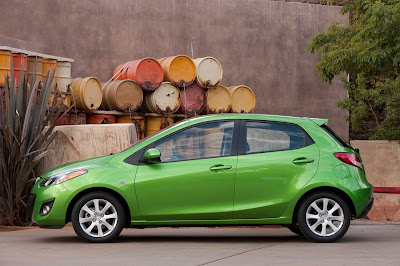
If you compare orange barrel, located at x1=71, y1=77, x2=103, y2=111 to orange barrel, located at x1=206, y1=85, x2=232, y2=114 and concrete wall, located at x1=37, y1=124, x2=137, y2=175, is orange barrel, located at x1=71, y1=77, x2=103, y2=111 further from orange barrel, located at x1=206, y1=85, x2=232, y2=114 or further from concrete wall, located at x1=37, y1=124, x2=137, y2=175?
orange barrel, located at x1=206, y1=85, x2=232, y2=114

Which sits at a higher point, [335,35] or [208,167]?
[335,35]

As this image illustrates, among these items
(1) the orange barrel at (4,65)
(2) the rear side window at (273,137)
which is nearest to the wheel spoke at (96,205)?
(2) the rear side window at (273,137)

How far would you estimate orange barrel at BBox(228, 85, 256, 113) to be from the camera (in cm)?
1658

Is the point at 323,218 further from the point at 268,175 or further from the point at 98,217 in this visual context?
the point at 98,217

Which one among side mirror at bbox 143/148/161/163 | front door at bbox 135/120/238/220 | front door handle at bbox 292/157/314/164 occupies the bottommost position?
front door at bbox 135/120/238/220

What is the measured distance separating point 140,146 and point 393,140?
8.96m

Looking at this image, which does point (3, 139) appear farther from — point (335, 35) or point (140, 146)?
point (335, 35)

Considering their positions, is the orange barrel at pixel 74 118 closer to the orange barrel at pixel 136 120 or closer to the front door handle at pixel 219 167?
the orange barrel at pixel 136 120

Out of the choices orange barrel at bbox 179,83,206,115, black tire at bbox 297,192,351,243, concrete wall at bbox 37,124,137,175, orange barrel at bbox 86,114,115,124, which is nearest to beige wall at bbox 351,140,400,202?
orange barrel at bbox 179,83,206,115

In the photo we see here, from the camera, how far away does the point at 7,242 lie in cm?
941

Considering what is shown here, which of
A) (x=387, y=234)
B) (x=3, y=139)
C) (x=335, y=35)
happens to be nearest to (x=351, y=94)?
(x=335, y=35)

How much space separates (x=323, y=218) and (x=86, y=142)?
14.1 feet

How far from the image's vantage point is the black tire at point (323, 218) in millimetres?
9320

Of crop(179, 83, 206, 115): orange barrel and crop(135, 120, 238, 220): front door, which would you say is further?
crop(179, 83, 206, 115): orange barrel
